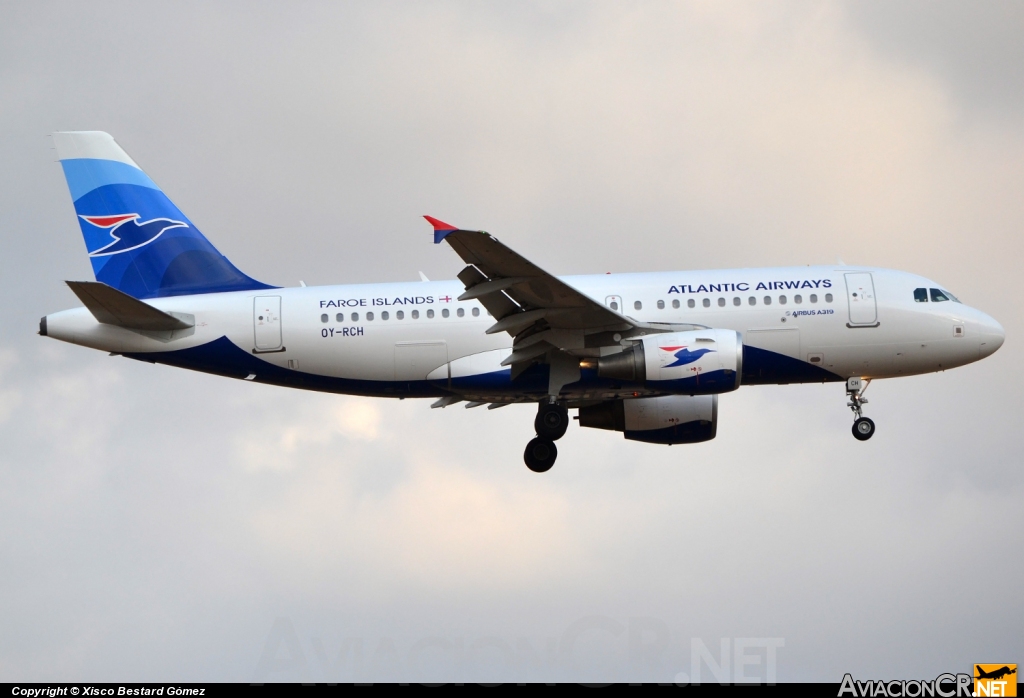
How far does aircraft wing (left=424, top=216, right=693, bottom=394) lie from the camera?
115ft

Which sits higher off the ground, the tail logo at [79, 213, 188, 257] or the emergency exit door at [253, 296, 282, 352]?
the tail logo at [79, 213, 188, 257]

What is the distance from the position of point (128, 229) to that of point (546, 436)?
13.7m

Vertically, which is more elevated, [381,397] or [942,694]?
[381,397]

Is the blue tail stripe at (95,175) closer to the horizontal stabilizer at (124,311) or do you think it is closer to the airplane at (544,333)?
the airplane at (544,333)

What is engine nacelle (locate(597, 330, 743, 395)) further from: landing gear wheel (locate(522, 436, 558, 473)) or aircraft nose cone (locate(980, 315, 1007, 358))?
aircraft nose cone (locate(980, 315, 1007, 358))

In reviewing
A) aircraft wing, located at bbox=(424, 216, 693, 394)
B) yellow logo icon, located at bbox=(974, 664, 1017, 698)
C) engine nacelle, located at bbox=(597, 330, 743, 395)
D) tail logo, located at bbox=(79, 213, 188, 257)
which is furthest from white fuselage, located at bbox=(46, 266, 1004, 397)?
yellow logo icon, located at bbox=(974, 664, 1017, 698)

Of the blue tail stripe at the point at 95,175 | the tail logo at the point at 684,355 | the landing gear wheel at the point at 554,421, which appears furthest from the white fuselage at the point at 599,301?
the blue tail stripe at the point at 95,175

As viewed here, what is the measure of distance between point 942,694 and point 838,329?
12.3 m

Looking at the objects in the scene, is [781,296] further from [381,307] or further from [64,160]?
[64,160]

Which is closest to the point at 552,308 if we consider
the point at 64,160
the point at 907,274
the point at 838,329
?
the point at 838,329

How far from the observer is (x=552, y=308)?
37031 millimetres

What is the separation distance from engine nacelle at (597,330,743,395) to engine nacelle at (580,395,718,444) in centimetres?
488

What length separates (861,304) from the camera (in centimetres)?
3931

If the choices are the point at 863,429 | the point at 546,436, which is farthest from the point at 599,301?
the point at 863,429
